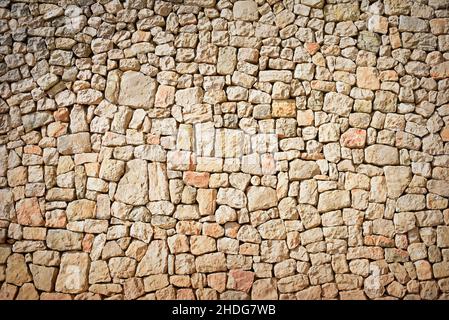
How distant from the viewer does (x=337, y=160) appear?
3.32 meters

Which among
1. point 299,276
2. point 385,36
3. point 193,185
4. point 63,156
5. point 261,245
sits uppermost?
point 385,36

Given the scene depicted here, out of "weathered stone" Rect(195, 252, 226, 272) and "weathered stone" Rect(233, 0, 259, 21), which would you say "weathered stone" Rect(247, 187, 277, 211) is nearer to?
"weathered stone" Rect(195, 252, 226, 272)

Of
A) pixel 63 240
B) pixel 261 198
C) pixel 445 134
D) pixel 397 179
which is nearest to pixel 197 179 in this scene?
pixel 261 198

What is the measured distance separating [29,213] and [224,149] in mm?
1825

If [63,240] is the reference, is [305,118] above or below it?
above

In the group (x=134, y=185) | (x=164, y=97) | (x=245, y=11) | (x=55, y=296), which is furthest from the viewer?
(x=245, y=11)

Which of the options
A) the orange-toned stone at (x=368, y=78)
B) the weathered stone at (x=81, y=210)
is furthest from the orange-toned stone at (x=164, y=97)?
the orange-toned stone at (x=368, y=78)

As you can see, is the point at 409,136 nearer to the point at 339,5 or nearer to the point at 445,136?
the point at 445,136

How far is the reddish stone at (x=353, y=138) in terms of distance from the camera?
11.0ft

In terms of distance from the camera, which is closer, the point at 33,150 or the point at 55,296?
the point at 55,296

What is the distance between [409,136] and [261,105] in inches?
55.0

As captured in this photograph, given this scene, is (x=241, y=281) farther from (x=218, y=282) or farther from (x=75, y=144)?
(x=75, y=144)

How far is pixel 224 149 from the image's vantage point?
331 centimetres

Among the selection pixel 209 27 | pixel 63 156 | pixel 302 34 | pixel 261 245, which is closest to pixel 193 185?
pixel 261 245
